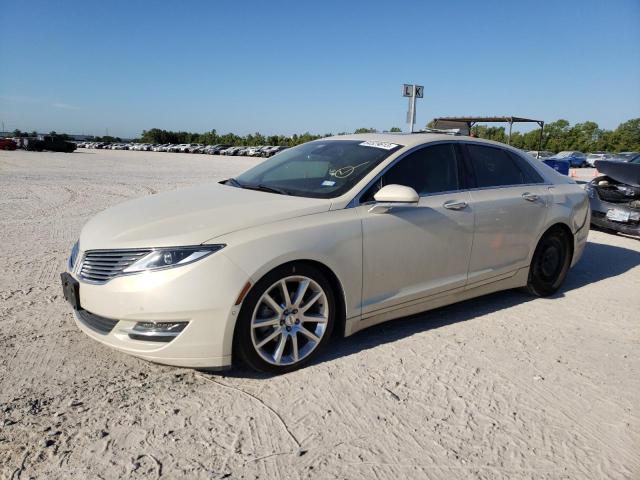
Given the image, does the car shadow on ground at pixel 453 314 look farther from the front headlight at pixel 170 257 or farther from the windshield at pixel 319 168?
the windshield at pixel 319 168

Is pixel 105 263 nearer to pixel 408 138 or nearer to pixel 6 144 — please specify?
pixel 408 138

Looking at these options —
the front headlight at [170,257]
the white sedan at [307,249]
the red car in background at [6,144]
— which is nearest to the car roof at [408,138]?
the white sedan at [307,249]

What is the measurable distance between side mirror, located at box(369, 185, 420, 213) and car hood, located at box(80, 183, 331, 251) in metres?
0.36

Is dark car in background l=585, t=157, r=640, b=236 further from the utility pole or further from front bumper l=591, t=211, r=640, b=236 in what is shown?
the utility pole

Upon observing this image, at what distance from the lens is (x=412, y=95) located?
1053 cm

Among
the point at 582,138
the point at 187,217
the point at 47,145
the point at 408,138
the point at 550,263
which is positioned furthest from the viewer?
the point at 582,138

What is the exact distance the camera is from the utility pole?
34.2 feet

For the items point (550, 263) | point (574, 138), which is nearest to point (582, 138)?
point (574, 138)

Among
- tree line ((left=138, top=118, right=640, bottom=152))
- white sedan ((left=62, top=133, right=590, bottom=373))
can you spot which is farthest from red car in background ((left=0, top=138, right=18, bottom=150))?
white sedan ((left=62, top=133, right=590, bottom=373))

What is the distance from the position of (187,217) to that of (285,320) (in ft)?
2.99

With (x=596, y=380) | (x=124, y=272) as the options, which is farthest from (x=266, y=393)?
(x=596, y=380)

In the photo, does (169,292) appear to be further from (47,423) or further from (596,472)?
(596,472)

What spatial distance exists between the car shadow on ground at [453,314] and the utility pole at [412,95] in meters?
4.85

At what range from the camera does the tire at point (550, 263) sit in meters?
4.82
